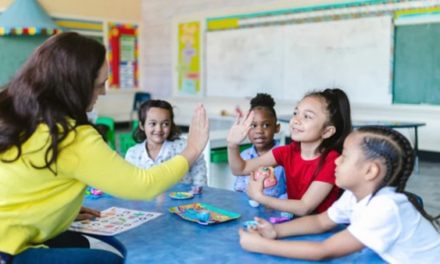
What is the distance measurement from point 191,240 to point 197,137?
0.33m

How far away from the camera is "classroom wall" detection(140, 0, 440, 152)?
5836mm

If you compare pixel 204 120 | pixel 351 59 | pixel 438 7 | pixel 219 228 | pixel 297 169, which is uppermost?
pixel 438 7

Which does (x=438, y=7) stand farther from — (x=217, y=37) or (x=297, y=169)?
(x=297, y=169)

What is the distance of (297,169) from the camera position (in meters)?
1.75

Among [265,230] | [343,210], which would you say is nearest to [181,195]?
[265,230]

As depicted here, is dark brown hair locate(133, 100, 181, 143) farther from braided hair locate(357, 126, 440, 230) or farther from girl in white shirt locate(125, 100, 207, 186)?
braided hair locate(357, 126, 440, 230)

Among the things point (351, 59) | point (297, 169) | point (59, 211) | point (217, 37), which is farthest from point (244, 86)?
point (59, 211)

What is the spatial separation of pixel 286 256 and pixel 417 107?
5.19 metres

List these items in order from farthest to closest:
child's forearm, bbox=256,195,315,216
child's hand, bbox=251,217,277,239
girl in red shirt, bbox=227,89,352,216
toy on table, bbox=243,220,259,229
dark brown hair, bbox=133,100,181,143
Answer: dark brown hair, bbox=133,100,181,143 → girl in red shirt, bbox=227,89,352,216 → child's forearm, bbox=256,195,315,216 → toy on table, bbox=243,220,259,229 → child's hand, bbox=251,217,277,239

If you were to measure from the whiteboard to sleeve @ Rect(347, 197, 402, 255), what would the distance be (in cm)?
527

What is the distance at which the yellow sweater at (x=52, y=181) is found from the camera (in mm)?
1173

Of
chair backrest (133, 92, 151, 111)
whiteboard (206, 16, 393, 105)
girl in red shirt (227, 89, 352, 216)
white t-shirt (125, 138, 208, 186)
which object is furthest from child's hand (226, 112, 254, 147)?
chair backrest (133, 92, 151, 111)

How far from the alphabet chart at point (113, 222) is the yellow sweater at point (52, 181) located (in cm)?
18

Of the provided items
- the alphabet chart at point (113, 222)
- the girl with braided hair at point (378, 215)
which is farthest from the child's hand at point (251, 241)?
the alphabet chart at point (113, 222)
